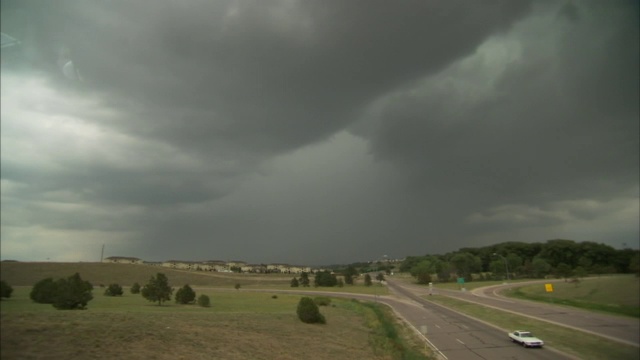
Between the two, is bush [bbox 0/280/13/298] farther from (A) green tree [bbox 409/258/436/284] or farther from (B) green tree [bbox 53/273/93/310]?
(A) green tree [bbox 409/258/436/284]

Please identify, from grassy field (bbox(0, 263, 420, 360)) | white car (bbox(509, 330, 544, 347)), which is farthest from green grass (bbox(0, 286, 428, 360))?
white car (bbox(509, 330, 544, 347))

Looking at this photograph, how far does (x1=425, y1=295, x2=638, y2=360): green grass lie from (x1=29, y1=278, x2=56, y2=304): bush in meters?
41.9

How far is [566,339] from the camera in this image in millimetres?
32312

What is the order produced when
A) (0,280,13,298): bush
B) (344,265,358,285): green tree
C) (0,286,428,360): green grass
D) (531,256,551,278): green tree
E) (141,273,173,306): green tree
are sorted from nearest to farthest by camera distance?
(0,286,428,360): green grass < (0,280,13,298): bush < (141,273,173,306): green tree < (531,256,551,278): green tree < (344,265,358,285): green tree

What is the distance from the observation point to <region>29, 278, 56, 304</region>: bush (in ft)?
109

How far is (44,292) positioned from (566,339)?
4463 centimetres

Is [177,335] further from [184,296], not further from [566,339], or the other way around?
[184,296]

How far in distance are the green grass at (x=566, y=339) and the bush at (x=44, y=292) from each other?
41.9 metres

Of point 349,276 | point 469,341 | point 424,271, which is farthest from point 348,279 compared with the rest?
point 469,341

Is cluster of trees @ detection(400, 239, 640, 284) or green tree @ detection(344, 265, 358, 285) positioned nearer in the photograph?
cluster of trees @ detection(400, 239, 640, 284)

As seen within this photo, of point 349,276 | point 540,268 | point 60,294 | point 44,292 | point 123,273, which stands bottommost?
point 349,276

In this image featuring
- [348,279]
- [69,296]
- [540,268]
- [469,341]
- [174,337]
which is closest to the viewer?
[174,337]

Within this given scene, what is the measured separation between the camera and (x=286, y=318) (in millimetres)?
46719

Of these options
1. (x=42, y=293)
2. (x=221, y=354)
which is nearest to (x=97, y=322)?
(x=221, y=354)
